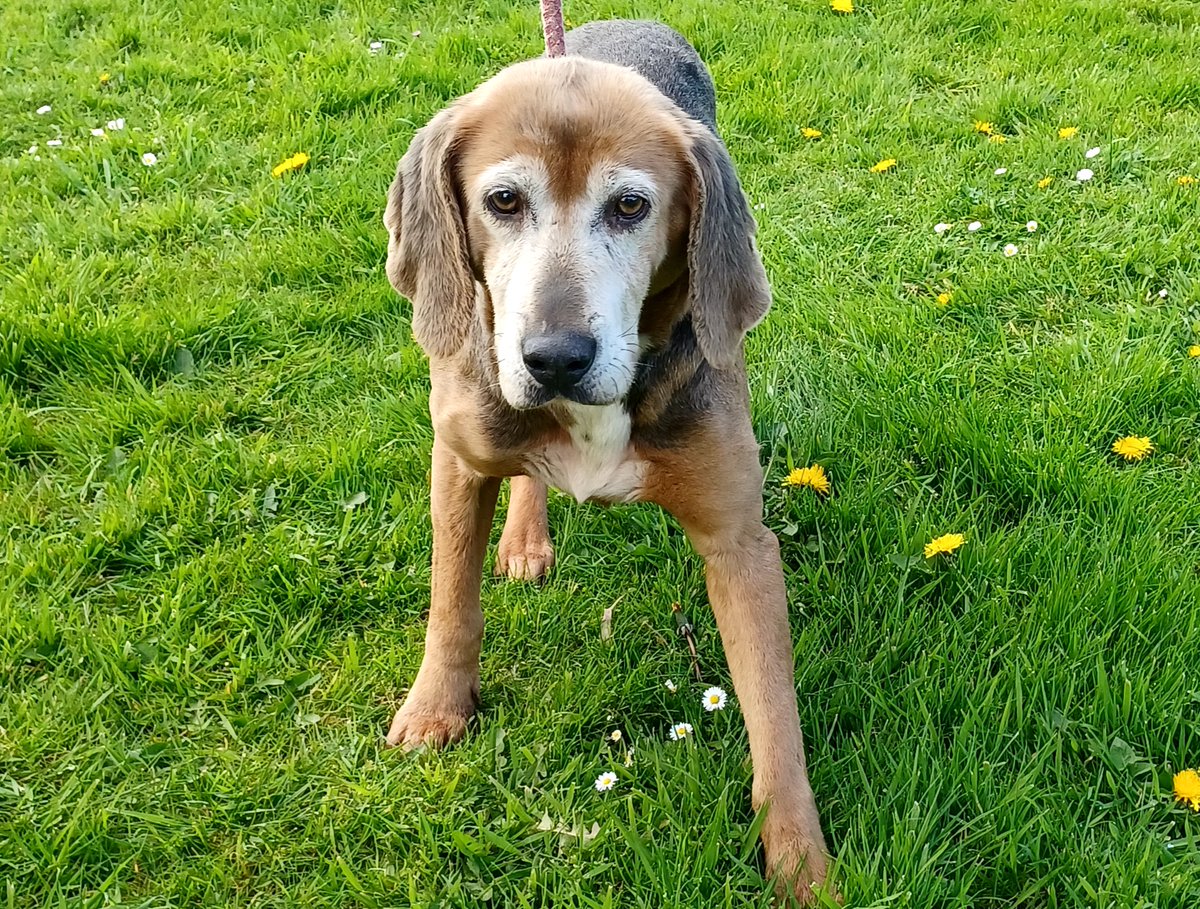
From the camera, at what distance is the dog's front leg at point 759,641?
254cm

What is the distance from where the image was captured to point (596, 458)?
268cm

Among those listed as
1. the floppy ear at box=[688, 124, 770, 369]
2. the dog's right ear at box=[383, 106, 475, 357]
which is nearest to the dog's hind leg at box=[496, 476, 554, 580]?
the dog's right ear at box=[383, 106, 475, 357]

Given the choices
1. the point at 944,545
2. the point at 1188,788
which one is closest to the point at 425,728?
the point at 944,545

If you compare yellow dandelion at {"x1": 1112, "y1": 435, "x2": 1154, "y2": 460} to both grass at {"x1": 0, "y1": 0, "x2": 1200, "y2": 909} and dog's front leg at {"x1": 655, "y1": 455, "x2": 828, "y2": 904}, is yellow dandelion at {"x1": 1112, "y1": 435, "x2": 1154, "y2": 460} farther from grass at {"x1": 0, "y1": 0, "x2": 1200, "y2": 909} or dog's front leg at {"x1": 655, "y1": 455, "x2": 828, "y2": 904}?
dog's front leg at {"x1": 655, "y1": 455, "x2": 828, "y2": 904}

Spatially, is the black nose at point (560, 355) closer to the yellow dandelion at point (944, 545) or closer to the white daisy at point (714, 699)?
the white daisy at point (714, 699)

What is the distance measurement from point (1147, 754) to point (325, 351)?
322 cm

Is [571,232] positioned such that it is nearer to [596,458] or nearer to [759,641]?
[596,458]

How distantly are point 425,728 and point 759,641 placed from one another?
0.95m

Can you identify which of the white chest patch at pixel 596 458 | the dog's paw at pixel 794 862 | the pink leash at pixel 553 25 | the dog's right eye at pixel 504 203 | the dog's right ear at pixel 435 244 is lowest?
the dog's paw at pixel 794 862

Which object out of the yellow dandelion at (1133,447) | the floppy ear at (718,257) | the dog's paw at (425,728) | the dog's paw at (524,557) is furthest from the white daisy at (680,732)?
the yellow dandelion at (1133,447)

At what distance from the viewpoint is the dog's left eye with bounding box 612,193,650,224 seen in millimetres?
2428

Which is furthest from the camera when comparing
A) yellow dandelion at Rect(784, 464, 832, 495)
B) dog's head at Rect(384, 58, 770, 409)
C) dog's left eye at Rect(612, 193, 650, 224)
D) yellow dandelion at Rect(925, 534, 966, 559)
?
yellow dandelion at Rect(784, 464, 832, 495)

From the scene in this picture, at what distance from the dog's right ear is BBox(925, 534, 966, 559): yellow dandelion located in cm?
159

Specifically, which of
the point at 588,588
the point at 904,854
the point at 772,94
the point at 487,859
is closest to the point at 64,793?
the point at 487,859
